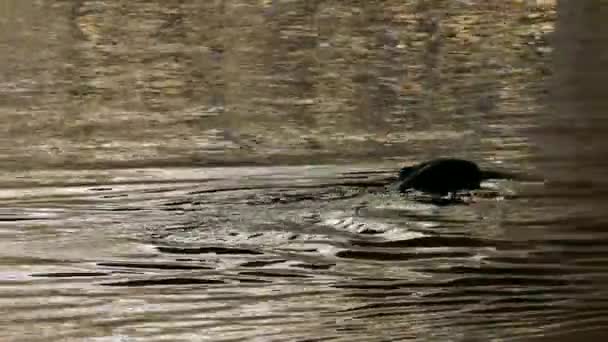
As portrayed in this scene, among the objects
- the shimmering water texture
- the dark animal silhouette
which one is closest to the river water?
the shimmering water texture

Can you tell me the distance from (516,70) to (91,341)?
787cm

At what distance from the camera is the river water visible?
195 inches

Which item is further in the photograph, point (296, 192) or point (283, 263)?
point (296, 192)

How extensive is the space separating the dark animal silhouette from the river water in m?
0.14

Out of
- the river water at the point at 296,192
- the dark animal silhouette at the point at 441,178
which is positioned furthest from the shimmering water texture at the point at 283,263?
the dark animal silhouette at the point at 441,178

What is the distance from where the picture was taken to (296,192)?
7008 mm

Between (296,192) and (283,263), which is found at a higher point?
(283,263)

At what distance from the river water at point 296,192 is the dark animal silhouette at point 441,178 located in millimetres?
138

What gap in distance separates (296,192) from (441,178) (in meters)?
0.84

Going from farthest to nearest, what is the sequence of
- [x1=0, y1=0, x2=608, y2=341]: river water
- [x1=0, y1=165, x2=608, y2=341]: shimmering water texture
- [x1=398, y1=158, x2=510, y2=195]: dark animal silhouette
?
[x1=398, y1=158, x2=510, y2=195]: dark animal silhouette → [x1=0, y1=0, x2=608, y2=341]: river water → [x1=0, y1=165, x2=608, y2=341]: shimmering water texture

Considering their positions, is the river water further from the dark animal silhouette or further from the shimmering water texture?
the dark animal silhouette

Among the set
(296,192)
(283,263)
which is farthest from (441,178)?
(283,263)

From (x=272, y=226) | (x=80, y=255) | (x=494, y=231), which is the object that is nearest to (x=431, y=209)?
(x=494, y=231)

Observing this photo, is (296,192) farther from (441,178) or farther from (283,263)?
(283,263)
